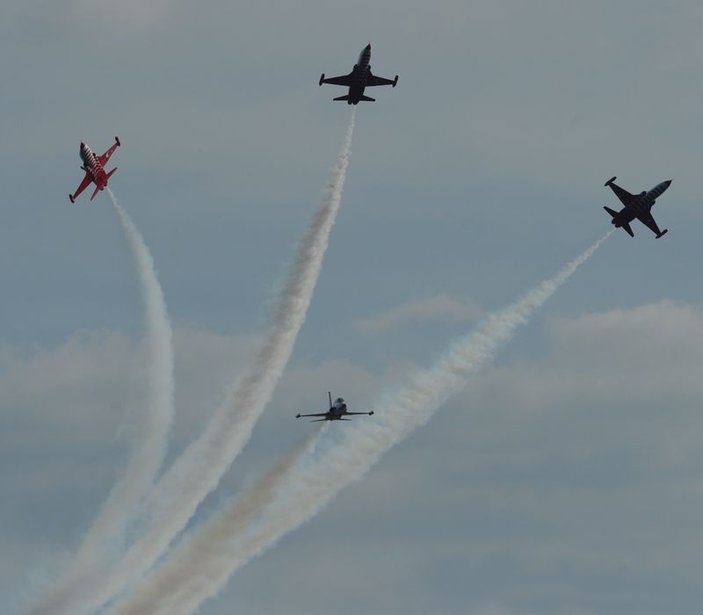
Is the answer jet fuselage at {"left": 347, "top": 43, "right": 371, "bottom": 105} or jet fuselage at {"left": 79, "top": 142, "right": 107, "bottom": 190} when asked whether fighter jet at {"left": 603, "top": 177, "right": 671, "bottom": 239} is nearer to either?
jet fuselage at {"left": 347, "top": 43, "right": 371, "bottom": 105}

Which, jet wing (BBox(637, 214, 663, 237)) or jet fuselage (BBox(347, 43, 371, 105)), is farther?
jet wing (BBox(637, 214, 663, 237))

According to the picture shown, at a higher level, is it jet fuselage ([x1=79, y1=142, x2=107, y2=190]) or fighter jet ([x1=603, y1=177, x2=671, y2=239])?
jet fuselage ([x1=79, y1=142, x2=107, y2=190])

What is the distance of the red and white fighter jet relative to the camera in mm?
98625

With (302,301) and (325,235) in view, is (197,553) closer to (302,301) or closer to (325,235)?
(302,301)

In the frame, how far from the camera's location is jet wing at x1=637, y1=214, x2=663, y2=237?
100713mm

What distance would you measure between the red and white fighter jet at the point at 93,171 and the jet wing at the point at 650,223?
48.3 meters

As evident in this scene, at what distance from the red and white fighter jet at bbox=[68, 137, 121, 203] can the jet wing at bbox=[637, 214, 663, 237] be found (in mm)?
48272

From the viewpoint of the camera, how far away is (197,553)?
91.3 meters

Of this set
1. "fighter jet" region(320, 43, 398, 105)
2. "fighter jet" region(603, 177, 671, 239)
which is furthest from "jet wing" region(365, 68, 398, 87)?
"fighter jet" region(603, 177, 671, 239)

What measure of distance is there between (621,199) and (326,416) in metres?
33.1

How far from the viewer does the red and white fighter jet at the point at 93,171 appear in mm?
98625

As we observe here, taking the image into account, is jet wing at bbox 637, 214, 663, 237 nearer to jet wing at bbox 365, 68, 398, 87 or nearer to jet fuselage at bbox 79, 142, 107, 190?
jet wing at bbox 365, 68, 398, 87

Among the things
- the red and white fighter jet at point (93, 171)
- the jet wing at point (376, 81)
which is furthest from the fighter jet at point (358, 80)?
the red and white fighter jet at point (93, 171)

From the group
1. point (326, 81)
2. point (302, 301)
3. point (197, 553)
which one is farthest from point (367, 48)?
point (197, 553)
